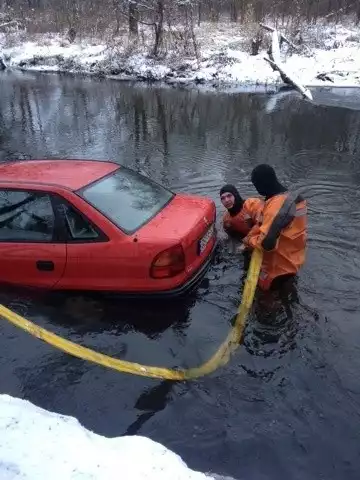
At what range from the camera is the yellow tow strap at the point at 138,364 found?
444 centimetres

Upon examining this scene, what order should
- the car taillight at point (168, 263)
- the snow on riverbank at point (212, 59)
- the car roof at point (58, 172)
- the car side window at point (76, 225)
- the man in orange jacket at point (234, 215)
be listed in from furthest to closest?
the snow on riverbank at point (212, 59), the man in orange jacket at point (234, 215), the car roof at point (58, 172), the car side window at point (76, 225), the car taillight at point (168, 263)

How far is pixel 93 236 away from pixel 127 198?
70cm

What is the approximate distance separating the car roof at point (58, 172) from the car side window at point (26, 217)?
170mm

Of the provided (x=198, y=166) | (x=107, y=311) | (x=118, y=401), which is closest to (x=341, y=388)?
(x=118, y=401)

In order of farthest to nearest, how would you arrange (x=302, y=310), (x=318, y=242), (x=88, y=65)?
(x=88, y=65)
(x=318, y=242)
(x=302, y=310)

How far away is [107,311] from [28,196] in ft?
5.04

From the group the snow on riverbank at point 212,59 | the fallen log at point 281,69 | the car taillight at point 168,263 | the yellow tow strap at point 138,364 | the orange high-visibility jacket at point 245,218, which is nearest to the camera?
the yellow tow strap at point 138,364

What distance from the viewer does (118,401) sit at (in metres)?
4.41

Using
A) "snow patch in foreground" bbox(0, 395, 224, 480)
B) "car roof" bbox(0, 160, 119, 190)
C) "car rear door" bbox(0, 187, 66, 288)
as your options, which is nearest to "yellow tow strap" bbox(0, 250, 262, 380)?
"car rear door" bbox(0, 187, 66, 288)

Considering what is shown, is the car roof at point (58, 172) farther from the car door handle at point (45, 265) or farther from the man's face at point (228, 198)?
the man's face at point (228, 198)

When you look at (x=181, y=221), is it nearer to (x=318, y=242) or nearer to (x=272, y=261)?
(x=272, y=261)

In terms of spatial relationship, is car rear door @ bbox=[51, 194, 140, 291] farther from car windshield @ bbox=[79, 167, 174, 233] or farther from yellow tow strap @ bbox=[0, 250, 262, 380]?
yellow tow strap @ bbox=[0, 250, 262, 380]

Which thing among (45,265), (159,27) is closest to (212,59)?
(159,27)

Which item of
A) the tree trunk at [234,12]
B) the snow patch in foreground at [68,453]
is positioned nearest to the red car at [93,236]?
the snow patch in foreground at [68,453]
